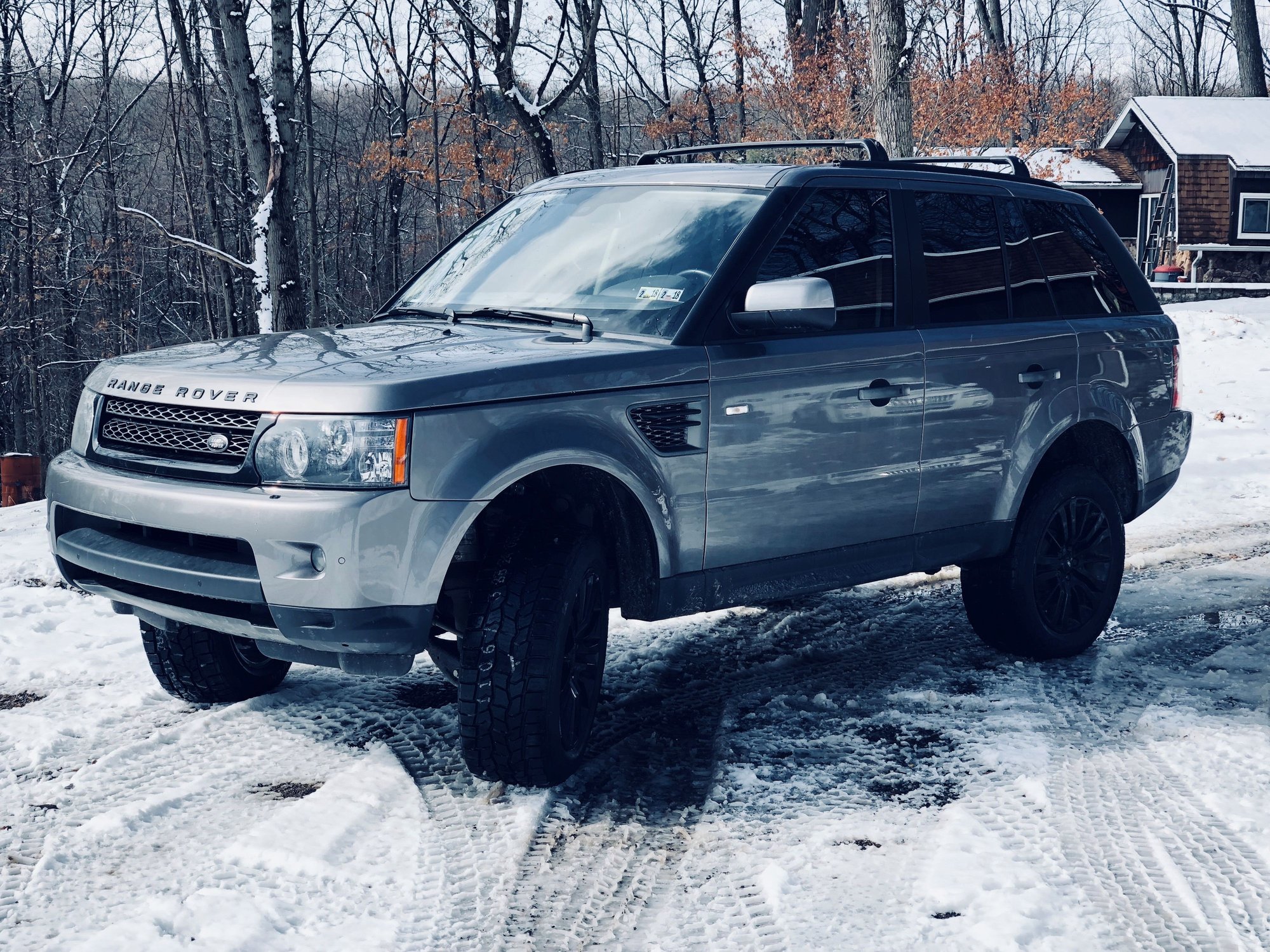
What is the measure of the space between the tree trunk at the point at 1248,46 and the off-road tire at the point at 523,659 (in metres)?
41.4

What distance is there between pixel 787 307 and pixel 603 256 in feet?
2.79

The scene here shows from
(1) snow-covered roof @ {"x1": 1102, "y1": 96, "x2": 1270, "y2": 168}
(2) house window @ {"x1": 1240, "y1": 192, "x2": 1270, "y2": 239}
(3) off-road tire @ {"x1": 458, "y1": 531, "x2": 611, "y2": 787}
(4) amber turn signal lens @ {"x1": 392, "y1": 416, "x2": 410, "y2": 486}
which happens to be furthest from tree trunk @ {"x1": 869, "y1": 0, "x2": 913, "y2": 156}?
(2) house window @ {"x1": 1240, "y1": 192, "x2": 1270, "y2": 239}

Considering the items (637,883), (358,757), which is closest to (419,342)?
(358,757)

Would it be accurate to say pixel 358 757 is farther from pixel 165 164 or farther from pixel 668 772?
pixel 165 164

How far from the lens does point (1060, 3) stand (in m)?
57.7

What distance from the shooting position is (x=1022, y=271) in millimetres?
5234

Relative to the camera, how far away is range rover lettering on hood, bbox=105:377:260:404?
3.40 meters

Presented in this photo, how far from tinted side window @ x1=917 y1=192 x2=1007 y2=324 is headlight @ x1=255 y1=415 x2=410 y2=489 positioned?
242 centimetres

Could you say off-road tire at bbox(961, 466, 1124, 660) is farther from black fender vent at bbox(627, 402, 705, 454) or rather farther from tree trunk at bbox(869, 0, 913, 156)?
tree trunk at bbox(869, 0, 913, 156)

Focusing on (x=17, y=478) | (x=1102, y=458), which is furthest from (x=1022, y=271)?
(x=17, y=478)

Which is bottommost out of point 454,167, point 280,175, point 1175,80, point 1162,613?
point 1162,613

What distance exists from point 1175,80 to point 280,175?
58.8 metres

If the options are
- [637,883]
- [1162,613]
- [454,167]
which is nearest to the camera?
[637,883]

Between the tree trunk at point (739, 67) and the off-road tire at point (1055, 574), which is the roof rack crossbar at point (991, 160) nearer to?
the off-road tire at point (1055, 574)
